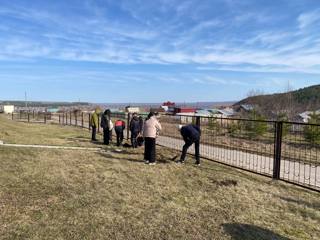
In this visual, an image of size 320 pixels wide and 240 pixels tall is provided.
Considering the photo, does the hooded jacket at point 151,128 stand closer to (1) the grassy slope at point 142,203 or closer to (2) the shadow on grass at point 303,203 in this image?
(1) the grassy slope at point 142,203

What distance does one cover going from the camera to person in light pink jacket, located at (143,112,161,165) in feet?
31.3

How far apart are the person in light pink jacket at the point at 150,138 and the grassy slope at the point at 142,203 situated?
2.24 feet

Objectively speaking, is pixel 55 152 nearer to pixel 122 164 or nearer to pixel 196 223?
pixel 122 164

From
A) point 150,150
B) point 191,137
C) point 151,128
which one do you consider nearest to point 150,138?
point 151,128

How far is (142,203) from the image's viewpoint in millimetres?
5918

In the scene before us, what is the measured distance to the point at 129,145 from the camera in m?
13.4

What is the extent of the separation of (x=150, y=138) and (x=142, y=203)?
157 inches

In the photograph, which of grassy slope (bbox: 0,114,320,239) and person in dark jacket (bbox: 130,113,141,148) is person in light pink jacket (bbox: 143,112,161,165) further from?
person in dark jacket (bbox: 130,113,141,148)

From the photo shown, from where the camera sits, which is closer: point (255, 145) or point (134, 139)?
point (134, 139)

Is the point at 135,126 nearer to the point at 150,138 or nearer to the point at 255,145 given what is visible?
the point at 150,138

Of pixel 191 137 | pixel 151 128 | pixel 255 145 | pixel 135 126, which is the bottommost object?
pixel 255 145

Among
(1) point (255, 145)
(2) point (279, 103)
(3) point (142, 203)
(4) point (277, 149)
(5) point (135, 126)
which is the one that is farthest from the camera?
(2) point (279, 103)

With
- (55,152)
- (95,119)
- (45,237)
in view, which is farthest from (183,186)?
(95,119)

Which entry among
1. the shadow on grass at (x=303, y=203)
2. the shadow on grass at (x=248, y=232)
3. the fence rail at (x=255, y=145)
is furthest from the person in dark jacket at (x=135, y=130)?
the shadow on grass at (x=248, y=232)
